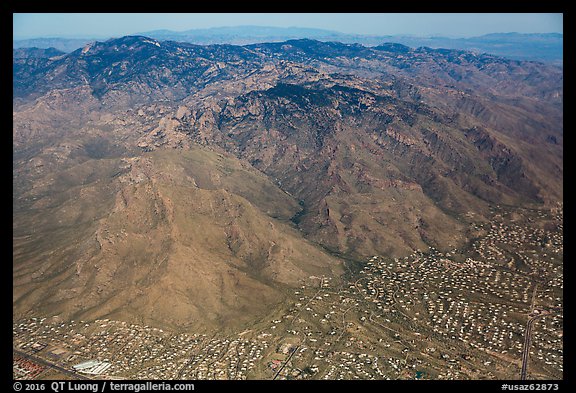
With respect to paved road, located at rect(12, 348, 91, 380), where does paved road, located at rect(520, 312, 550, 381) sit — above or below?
below

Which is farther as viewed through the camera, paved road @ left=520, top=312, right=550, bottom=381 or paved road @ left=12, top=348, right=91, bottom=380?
paved road @ left=520, top=312, right=550, bottom=381

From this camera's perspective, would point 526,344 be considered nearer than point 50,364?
No

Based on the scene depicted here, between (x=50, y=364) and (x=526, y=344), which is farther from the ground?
(x=50, y=364)

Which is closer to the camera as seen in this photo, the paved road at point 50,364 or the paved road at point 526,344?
the paved road at point 50,364

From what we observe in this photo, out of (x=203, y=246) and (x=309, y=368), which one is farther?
(x=203, y=246)

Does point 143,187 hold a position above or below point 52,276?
above

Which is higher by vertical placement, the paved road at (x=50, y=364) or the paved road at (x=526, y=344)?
the paved road at (x=50, y=364)

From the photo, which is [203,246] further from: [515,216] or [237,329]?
[515,216]
